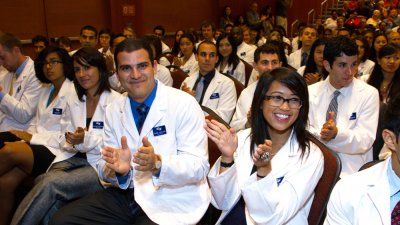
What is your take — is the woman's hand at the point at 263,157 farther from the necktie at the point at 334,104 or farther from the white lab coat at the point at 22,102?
the white lab coat at the point at 22,102

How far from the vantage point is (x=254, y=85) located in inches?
125

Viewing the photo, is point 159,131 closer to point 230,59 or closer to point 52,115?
point 52,115

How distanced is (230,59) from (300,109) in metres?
3.07

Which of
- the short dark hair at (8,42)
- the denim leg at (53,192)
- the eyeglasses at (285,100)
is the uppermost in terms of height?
the short dark hair at (8,42)

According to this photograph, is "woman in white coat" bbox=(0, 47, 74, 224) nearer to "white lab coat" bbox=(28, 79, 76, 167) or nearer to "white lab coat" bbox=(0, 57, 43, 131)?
"white lab coat" bbox=(28, 79, 76, 167)

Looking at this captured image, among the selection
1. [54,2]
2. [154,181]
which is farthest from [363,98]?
[54,2]

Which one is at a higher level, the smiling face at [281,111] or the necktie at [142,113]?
the smiling face at [281,111]

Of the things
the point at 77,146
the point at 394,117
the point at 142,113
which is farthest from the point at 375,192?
the point at 77,146

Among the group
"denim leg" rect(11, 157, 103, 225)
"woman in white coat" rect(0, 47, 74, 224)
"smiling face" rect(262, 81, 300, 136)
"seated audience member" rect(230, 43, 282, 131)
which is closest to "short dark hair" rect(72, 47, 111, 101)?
"woman in white coat" rect(0, 47, 74, 224)

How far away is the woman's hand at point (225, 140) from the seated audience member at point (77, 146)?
73cm

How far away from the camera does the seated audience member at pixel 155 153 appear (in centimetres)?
190

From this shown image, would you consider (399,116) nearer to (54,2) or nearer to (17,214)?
(17,214)

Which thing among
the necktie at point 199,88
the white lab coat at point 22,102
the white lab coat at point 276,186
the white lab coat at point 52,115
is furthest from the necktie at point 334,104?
the white lab coat at point 22,102

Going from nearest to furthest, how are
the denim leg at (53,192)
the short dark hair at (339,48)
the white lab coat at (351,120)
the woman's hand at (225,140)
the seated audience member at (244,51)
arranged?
the woman's hand at (225,140) → the denim leg at (53,192) → the white lab coat at (351,120) → the short dark hair at (339,48) → the seated audience member at (244,51)
